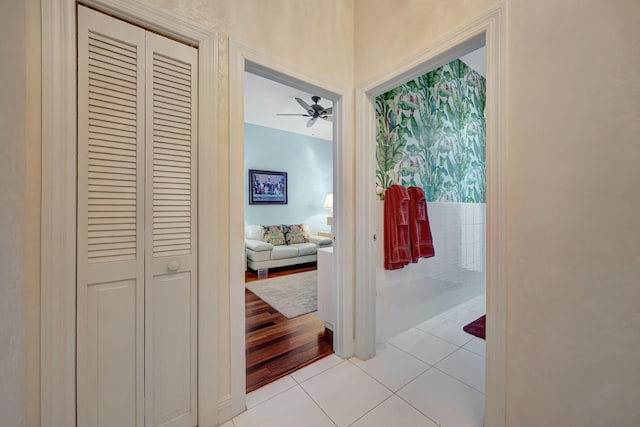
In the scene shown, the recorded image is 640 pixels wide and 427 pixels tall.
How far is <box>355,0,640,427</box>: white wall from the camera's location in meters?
0.86

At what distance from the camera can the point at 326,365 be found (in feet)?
5.85

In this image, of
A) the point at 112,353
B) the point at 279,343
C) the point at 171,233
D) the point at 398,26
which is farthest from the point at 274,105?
the point at 112,353

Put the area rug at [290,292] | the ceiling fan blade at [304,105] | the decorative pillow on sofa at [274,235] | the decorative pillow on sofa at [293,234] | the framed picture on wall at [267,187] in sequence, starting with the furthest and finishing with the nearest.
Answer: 1. the decorative pillow on sofa at [293,234]
2. the framed picture on wall at [267,187]
3. the decorative pillow on sofa at [274,235]
4. the ceiling fan blade at [304,105]
5. the area rug at [290,292]

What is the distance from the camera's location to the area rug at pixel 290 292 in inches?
110

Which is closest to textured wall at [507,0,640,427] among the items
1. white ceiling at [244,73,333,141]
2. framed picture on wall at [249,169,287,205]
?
white ceiling at [244,73,333,141]

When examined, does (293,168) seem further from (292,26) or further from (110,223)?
(110,223)

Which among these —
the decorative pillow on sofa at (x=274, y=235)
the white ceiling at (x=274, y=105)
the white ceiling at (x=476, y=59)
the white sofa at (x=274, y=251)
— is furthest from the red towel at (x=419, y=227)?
the decorative pillow on sofa at (x=274, y=235)

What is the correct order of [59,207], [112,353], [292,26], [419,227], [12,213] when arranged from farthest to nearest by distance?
[419,227], [292,26], [112,353], [59,207], [12,213]

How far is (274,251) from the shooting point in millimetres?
4414

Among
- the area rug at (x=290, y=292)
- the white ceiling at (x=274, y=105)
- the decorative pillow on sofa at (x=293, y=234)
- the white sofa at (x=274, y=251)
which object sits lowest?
the area rug at (x=290, y=292)

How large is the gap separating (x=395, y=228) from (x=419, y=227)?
345 millimetres

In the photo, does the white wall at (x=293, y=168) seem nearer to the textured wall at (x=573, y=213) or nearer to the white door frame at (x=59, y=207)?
the white door frame at (x=59, y=207)

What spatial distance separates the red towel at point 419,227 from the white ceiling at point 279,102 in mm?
1572

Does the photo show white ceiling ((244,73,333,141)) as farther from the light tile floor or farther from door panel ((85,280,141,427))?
the light tile floor
